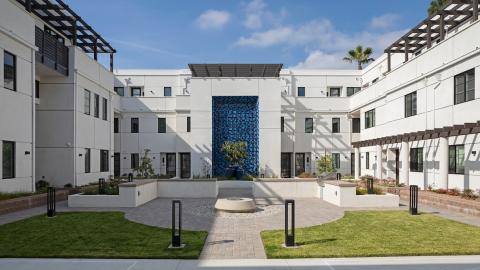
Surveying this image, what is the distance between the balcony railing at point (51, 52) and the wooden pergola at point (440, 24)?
2209 cm

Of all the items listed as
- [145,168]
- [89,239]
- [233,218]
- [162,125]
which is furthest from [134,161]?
[89,239]

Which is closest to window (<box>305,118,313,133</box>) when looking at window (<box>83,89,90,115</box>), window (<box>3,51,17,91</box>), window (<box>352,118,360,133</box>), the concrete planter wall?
window (<box>352,118,360,133</box>)

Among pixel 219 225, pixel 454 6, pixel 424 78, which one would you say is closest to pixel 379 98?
pixel 424 78

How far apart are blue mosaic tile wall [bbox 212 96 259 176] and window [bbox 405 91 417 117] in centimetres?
1197

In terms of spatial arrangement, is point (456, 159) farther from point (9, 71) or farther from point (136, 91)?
point (136, 91)

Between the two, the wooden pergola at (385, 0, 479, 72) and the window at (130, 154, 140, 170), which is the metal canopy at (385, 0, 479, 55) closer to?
the wooden pergola at (385, 0, 479, 72)

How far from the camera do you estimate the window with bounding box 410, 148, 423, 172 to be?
2250 cm

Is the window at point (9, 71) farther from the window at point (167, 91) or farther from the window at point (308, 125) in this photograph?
the window at point (308, 125)

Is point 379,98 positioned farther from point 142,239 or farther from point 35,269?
point 35,269

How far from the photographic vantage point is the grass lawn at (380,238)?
27.8 ft

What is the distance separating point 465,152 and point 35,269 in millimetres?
18887

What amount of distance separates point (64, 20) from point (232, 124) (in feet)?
49.1

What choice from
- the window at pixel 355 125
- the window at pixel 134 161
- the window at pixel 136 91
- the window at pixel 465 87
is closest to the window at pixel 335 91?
the window at pixel 355 125

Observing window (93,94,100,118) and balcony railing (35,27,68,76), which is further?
window (93,94,100,118)
